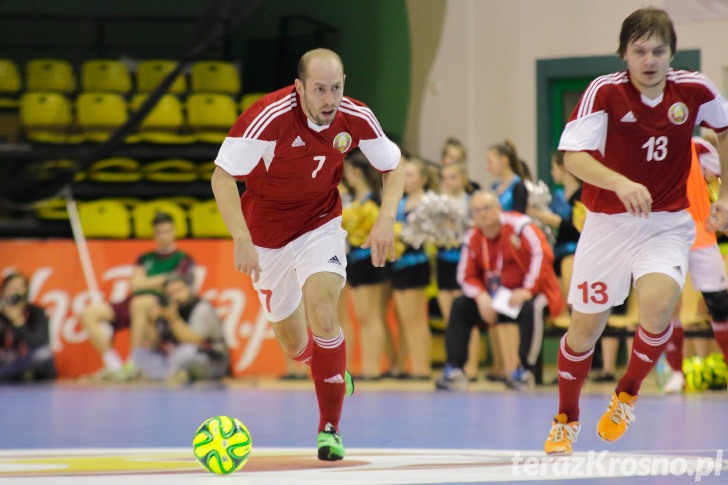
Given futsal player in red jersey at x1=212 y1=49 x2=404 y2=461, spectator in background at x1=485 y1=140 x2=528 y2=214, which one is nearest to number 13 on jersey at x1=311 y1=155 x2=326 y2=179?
futsal player in red jersey at x1=212 y1=49 x2=404 y2=461

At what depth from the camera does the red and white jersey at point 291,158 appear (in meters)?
5.59

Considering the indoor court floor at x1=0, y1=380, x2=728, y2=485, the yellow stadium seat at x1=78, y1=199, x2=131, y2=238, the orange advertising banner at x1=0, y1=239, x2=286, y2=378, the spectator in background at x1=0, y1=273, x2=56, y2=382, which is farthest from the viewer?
the yellow stadium seat at x1=78, y1=199, x2=131, y2=238

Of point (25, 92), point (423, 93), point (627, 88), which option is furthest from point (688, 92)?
point (25, 92)

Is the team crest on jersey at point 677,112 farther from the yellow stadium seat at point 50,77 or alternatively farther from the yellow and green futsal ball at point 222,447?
the yellow stadium seat at point 50,77

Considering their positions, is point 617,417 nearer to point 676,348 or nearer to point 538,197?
point 676,348

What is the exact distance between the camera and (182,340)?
37.8 ft

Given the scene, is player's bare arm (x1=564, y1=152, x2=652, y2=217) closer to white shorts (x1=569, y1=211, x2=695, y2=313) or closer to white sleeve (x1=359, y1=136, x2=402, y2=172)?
white shorts (x1=569, y1=211, x2=695, y2=313)

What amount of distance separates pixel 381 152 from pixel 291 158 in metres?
0.45

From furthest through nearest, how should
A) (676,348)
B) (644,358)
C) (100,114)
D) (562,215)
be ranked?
(100,114)
(562,215)
(676,348)
(644,358)

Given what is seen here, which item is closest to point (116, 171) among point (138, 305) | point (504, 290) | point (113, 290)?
point (113, 290)

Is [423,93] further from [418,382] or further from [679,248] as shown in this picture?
[679,248]

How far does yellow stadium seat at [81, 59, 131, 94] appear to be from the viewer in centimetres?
1655

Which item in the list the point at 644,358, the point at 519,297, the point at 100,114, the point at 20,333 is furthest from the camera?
the point at 100,114

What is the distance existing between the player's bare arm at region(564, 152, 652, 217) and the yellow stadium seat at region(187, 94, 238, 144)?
10.8 meters
